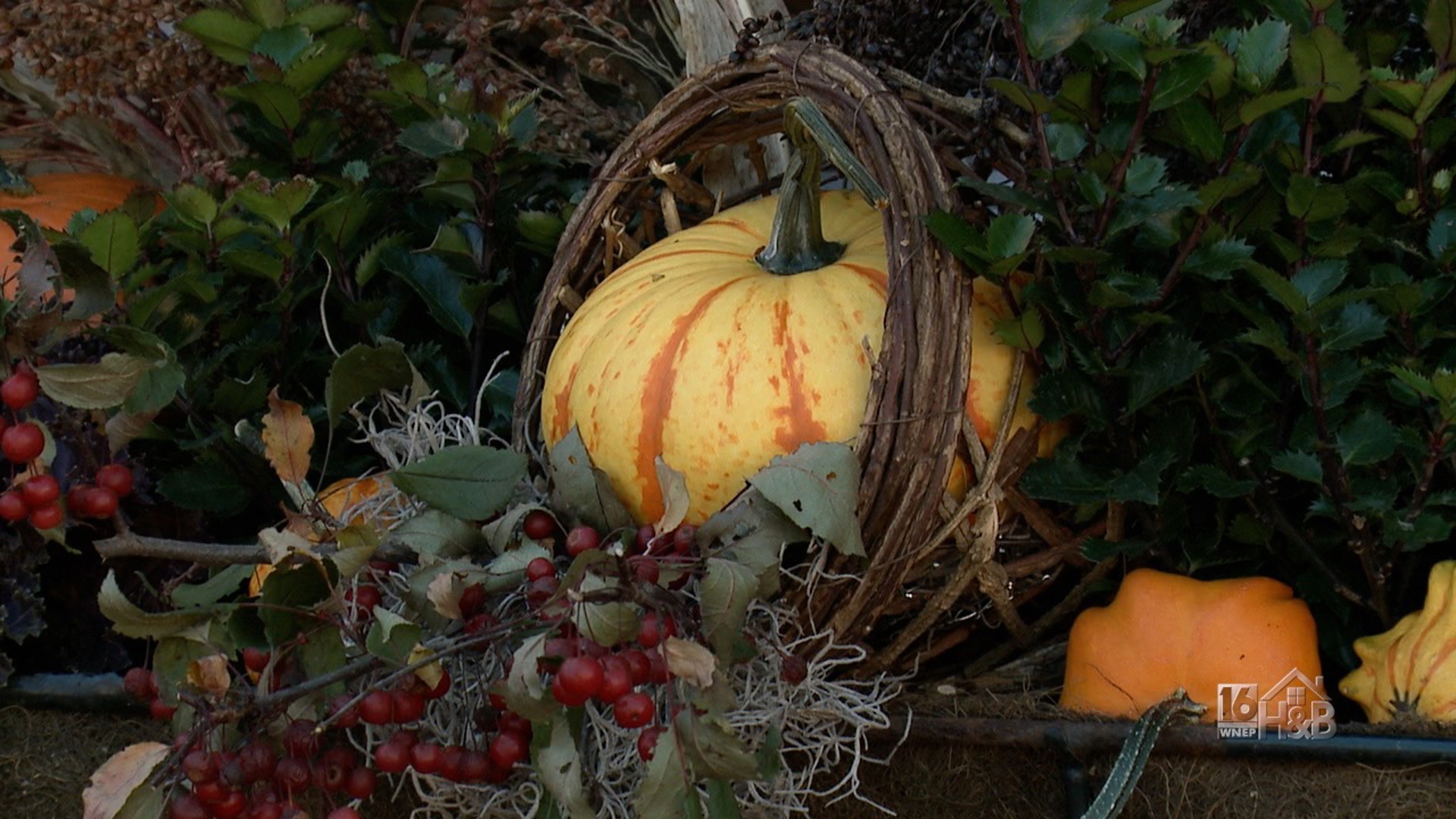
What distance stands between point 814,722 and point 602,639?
230 millimetres

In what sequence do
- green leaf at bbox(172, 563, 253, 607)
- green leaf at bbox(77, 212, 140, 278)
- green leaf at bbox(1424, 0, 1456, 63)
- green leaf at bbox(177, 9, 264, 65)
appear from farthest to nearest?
green leaf at bbox(177, 9, 264, 65) → green leaf at bbox(77, 212, 140, 278) → green leaf at bbox(172, 563, 253, 607) → green leaf at bbox(1424, 0, 1456, 63)

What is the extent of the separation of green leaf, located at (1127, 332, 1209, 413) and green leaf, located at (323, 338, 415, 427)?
1.70ft

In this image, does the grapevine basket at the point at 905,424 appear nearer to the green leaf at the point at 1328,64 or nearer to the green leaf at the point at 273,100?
the green leaf at the point at 1328,64

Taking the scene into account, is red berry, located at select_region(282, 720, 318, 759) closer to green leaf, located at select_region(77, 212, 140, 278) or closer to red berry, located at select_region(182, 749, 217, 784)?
red berry, located at select_region(182, 749, 217, 784)

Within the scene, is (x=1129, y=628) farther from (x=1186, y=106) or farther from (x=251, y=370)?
(x=251, y=370)

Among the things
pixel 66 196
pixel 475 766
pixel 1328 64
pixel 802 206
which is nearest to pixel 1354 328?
pixel 1328 64

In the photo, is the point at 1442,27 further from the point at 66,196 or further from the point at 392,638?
the point at 66,196

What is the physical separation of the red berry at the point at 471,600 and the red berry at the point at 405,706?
6cm

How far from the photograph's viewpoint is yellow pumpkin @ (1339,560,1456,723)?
79 cm

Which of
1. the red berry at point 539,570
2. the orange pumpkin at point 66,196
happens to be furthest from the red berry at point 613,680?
the orange pumpkin at point 66,196

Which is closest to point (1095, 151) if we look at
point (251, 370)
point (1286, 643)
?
point (1286, 643)

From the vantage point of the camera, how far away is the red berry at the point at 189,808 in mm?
691

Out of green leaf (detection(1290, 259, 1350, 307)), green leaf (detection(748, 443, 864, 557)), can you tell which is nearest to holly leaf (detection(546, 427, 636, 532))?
green leaf (detection(748, 443, 864, 557))

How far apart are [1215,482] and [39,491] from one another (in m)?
0.74
